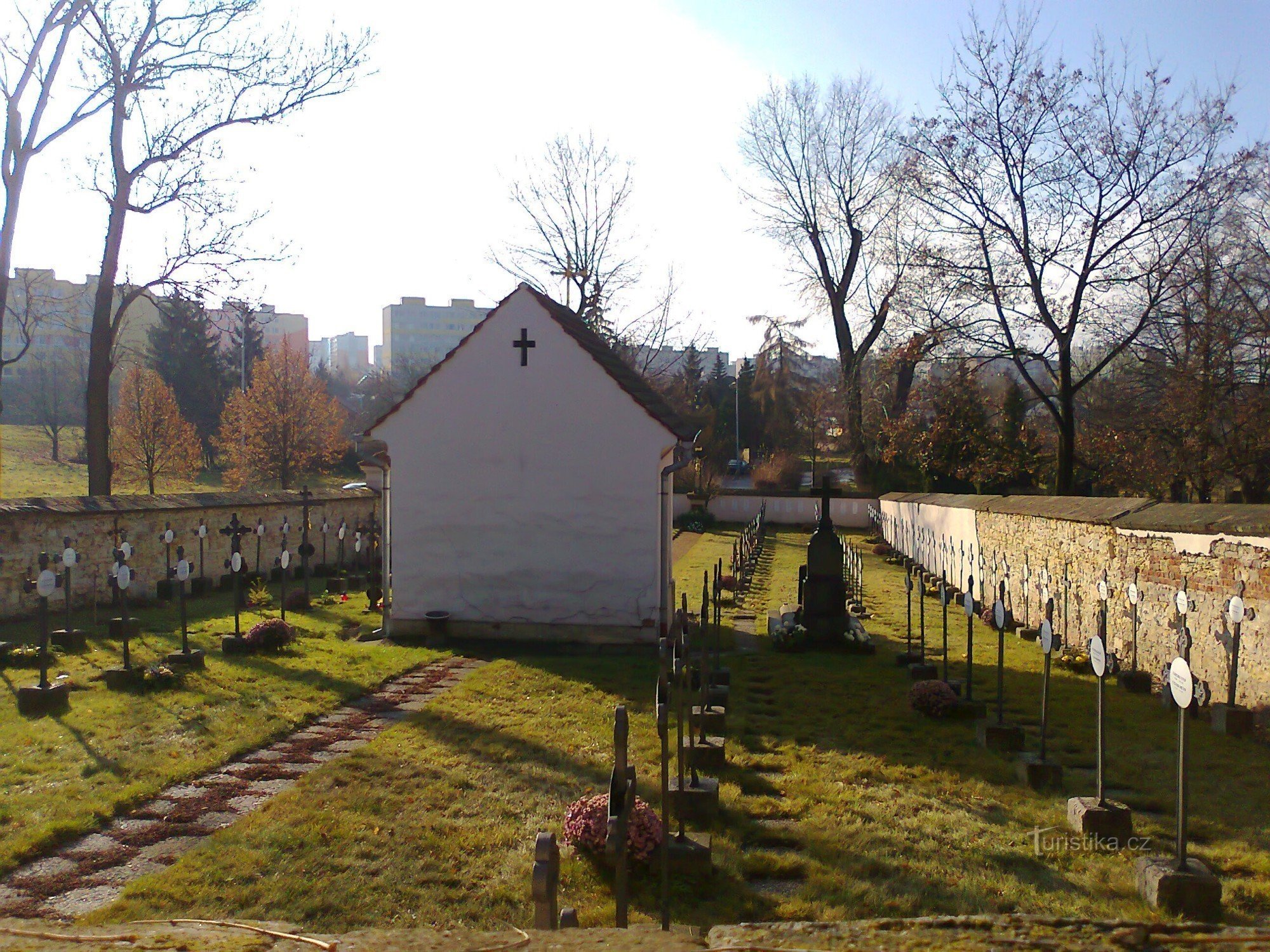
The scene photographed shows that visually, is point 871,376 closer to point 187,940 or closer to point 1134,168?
point 1134,168

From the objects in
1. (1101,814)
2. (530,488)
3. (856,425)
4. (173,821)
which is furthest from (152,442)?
(1101,814)

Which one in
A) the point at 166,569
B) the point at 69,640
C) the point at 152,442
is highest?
the point at 152,442

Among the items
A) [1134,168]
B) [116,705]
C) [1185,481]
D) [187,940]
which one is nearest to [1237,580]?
[187,940]

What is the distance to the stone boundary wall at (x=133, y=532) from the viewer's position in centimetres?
1327

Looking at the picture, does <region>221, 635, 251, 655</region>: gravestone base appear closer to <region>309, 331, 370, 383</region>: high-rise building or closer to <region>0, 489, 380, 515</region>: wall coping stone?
<region>0, 489, 380, 515</region>: wall coping stone

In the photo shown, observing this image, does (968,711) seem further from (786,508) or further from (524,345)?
(786,508)

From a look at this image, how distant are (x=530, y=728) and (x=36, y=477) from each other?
42.6 meters

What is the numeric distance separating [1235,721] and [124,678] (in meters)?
10.7

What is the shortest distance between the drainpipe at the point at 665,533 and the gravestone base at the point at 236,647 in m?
5.26

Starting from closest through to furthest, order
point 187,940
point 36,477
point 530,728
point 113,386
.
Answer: point 187,940 < point 530,728 < point 36,477 < point 113,386

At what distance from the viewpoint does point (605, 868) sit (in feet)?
17.1

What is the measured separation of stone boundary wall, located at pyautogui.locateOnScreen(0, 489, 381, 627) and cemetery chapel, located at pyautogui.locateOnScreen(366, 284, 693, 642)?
5.25 m

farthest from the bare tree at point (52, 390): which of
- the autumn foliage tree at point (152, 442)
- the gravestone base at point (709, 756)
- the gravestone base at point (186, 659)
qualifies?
the gravestone base at point (709, 756)

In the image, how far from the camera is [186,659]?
10.2 meters
